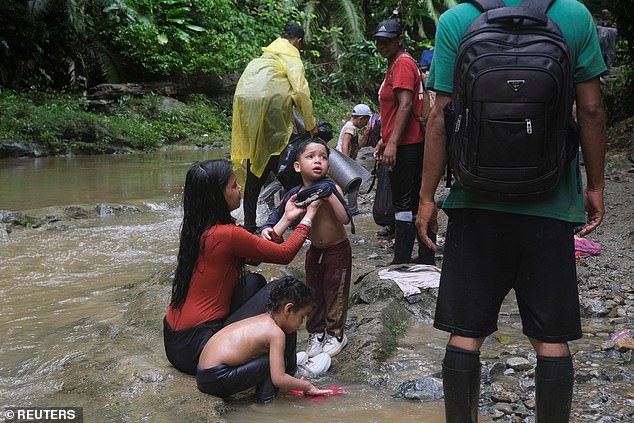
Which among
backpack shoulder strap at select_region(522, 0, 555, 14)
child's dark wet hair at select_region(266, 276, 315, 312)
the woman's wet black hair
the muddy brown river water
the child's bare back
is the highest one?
backpack shoulder strap at select_region(522, 0, 555, 14)

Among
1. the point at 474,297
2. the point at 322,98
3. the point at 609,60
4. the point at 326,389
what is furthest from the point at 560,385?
the point at 322,98

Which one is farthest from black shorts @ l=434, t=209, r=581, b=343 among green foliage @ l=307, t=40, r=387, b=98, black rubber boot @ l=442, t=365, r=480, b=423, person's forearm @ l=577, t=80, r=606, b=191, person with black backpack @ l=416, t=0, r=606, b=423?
green foliage @ l=307, t=40, r=387, b=98

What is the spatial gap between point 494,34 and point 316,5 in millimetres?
23172

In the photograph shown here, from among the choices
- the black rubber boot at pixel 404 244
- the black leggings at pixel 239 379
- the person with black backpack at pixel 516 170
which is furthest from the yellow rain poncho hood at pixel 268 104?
the person with black backpack at pixel 516 170

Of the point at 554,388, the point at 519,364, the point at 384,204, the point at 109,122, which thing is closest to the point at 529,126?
the point at 554,388

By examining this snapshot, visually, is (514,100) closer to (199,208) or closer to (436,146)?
(436,146)

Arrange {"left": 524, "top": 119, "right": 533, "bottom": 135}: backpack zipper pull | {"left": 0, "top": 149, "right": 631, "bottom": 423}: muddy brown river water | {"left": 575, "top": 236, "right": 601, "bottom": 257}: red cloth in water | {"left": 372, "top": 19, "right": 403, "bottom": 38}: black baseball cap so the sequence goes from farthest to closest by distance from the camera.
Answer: {"left": 575, "top": 236, "right": 601, "bottom": 257}: red cloth in water, {"left": 372, "top": 19, "right": 403, "bottom": 38}: black baseball cap, {"left": 0, "top": 149, "right": 631, "bottom": 423}: muddy brown river water, {"left": 524, "top": 119, "right": 533, "bottom": 135}: backpack zipper pull

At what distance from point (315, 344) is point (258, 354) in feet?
1.95

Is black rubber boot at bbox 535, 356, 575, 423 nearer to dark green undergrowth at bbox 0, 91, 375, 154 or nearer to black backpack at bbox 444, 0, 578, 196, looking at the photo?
black backpack at bbox 444, 0, 578, 196

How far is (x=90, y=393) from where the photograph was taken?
3.22 metres

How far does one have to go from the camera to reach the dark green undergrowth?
573 inches

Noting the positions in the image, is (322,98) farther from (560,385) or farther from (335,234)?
(560,385)

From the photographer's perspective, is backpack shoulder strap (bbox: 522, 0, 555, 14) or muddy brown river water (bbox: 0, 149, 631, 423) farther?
muddy brown river water (bbox: 0, 149, 631, 423)

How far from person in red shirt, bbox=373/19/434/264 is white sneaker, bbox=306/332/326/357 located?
51.7 inches
